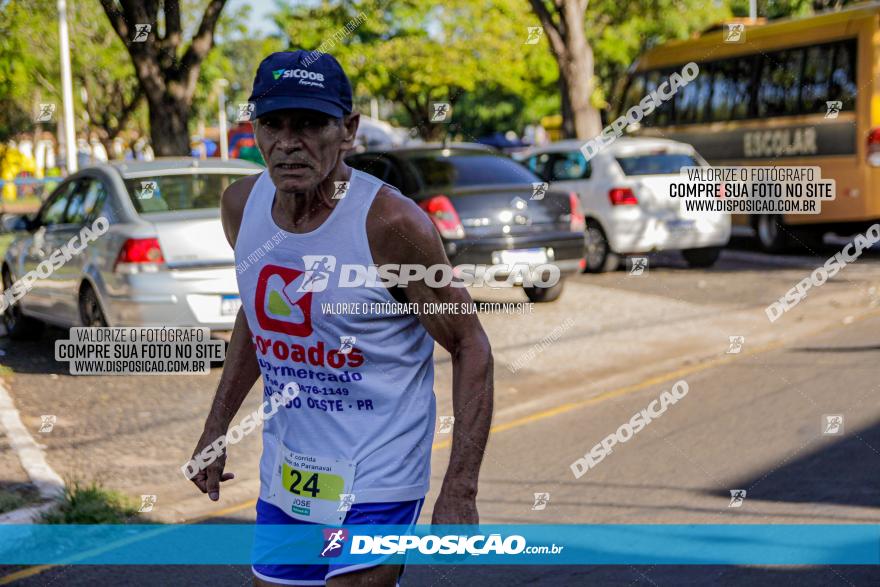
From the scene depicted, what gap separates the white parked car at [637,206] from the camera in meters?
16.3

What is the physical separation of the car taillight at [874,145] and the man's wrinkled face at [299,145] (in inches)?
628

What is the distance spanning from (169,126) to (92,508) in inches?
394

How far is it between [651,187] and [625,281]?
1461mm

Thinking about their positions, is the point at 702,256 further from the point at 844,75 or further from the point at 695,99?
the point at 695,99

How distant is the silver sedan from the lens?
9688 mm

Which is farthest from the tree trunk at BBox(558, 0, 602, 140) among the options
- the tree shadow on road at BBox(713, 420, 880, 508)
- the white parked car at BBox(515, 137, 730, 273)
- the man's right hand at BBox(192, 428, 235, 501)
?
the man's right hand at BBox(192, 428, 235, 501)

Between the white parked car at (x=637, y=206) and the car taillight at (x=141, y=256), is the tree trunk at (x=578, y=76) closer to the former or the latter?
the white parked car at (x=637, y=206)

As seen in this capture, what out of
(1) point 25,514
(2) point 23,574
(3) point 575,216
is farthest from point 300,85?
(3) point 575,216

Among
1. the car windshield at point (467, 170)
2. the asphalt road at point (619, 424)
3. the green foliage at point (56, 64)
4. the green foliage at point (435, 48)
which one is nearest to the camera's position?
the asphalt road at point (619, 424)

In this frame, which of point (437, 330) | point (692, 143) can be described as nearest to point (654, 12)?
point (692, 143)

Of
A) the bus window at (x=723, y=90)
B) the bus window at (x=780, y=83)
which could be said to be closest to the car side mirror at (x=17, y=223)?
the bus window at (x=780, y=83)

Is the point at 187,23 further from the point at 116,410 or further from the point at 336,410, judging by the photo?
the point at 336,410

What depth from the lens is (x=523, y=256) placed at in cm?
1310

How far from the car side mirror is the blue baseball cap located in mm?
8490
